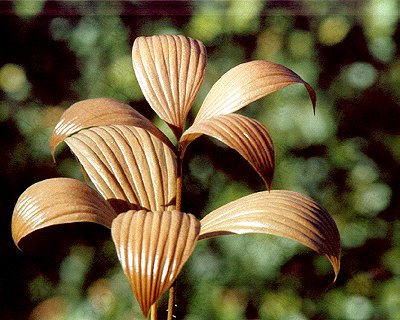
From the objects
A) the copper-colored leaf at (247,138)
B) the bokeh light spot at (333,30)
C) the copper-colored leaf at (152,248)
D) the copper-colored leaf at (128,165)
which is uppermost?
the copper-colored leaf at (247,138)

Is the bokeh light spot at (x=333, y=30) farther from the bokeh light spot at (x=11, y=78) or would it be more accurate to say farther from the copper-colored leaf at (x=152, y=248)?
the copper-colored leaf at (x=152, y=248)

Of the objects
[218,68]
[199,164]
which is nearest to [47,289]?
[199,164]

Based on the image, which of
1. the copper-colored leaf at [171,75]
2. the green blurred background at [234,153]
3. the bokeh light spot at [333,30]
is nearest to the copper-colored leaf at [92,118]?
the copper-colored leaf at [171,75]

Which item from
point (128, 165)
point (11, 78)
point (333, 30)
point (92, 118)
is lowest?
point (11, 78)

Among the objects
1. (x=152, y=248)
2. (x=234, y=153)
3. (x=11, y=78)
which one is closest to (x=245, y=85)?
(x=152, y=248)

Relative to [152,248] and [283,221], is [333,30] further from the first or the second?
[152,248]

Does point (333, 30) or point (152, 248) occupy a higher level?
point (152, 248)
